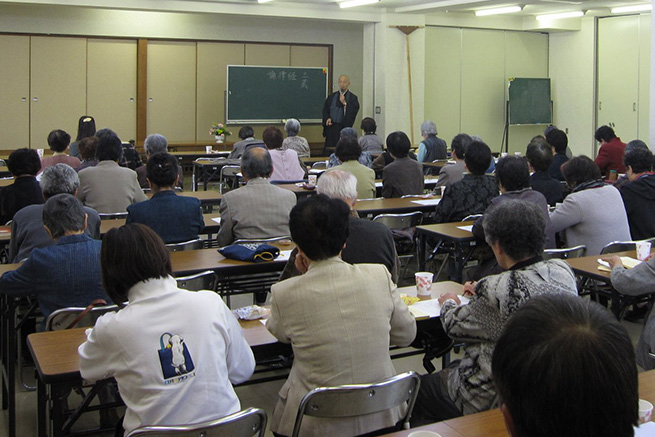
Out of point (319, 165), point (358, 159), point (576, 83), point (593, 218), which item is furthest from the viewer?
point (576, 83)

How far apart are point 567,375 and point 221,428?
1.35 meters

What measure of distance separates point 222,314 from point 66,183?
2647mm

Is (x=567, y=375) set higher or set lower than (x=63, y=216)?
lower

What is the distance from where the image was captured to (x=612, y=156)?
27.8 ft

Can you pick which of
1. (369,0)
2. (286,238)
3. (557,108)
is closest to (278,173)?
(286,238)

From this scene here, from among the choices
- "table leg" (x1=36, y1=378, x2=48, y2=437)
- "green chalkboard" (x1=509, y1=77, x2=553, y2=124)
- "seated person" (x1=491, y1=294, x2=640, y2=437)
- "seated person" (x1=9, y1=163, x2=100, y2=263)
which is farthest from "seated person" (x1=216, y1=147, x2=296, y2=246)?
"green chalkboard" (x1=509, y1=77, x2=553, y2=124)

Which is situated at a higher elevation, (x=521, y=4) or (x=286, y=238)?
(x=521, y=4)

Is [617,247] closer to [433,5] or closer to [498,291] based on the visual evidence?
[498,291]

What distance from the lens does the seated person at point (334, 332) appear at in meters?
2.47

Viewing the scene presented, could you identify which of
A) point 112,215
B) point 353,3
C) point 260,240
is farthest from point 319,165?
point 260,240

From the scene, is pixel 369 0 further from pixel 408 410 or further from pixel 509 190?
pixel 408 410

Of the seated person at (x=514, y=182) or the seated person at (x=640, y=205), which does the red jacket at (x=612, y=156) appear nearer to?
the seated person at (x=640, y=205)

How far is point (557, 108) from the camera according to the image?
1480 centimetres

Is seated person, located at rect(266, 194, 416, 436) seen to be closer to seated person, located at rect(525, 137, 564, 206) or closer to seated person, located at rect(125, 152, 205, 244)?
seated person, located at rect(125, 152, 205, 244)
